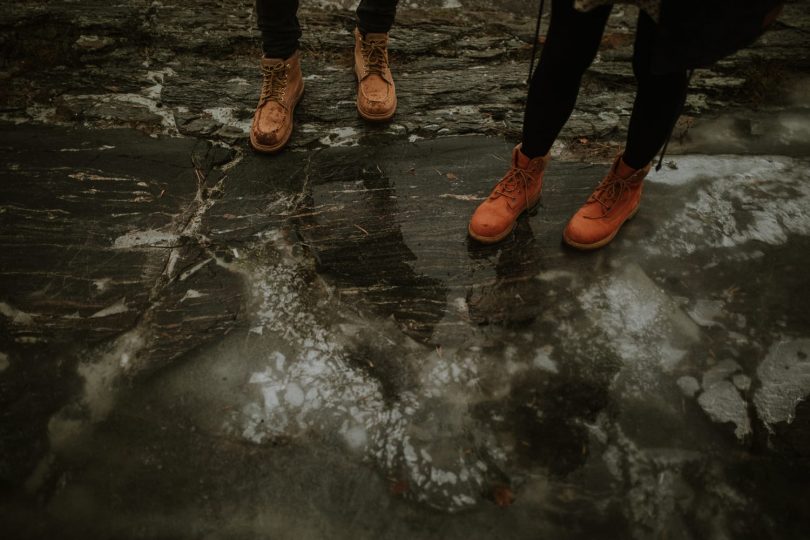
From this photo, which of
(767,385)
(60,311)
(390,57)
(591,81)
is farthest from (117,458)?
(591,81)

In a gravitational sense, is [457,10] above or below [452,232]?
above

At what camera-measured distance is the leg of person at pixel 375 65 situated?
2459 mm

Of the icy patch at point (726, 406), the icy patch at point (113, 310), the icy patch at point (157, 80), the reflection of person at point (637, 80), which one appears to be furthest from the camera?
the icy patch at point (157, 80)

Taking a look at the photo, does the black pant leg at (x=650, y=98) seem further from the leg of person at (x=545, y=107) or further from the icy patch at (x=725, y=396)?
the icy patch at (x=725, y=396)

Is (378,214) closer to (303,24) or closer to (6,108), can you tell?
(303,24)

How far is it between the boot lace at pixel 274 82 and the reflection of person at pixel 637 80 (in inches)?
50.1

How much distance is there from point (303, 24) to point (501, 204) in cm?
211

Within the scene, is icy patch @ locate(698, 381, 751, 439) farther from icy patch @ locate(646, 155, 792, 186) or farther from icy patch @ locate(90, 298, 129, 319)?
icy patch @ locate(90, 298, 129, 319)

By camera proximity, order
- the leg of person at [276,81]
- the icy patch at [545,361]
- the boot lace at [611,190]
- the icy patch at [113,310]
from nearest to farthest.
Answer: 1. the icy patch at [545,361]
2. the icy patch at [113,310]
3. the boot lace at [611,190]
4. the leg of person at [276,81]

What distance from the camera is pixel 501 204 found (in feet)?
6.55

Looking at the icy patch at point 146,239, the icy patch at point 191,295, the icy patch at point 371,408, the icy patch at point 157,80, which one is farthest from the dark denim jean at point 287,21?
the icy patch at point 371,408

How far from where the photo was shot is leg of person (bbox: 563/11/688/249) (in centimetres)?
145

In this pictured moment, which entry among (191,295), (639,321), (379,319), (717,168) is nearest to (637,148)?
(639,321)

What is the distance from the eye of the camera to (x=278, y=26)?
2238mm
